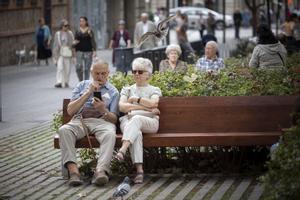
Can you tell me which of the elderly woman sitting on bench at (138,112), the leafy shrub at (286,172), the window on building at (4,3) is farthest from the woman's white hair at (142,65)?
the window on building at (4,3)

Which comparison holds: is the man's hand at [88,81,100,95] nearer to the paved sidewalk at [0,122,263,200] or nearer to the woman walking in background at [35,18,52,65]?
the paved sidewalk at [0,122,263,200]

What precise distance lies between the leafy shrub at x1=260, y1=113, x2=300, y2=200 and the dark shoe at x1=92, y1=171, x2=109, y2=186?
9.40 feet

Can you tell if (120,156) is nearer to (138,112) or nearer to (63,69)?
(138,112)

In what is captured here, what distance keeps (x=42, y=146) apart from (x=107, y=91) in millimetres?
3104

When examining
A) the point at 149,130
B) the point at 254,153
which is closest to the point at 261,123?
the point at 254,153

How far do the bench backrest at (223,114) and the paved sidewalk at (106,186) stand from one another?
1.80ft

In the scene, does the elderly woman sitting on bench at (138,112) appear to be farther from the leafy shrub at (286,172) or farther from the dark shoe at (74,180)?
the leafy shrub at (286,172)

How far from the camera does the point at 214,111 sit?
36.4ft

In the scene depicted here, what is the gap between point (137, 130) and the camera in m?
10.7

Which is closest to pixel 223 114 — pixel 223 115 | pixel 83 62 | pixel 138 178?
pixel 223 115

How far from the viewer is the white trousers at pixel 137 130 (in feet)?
34.8

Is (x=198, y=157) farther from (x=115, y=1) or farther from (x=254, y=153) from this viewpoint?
(x=115, y=1)

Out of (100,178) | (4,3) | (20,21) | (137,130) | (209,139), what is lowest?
(100,178)

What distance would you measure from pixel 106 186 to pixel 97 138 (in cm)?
58
